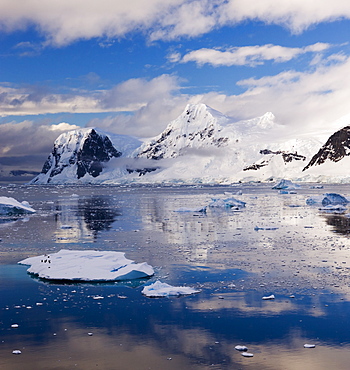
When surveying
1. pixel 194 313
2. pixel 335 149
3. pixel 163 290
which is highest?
pixel 335 149

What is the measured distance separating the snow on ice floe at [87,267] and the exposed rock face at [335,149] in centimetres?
18701

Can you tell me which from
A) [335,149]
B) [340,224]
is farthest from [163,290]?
[335,149]

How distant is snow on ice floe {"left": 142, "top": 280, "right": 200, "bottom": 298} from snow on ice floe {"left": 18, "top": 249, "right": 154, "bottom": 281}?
147cm

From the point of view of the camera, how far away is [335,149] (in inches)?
7569

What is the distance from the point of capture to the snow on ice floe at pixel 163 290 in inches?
447

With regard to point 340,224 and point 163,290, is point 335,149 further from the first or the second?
point 163,290

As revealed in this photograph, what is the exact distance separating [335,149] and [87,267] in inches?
7579

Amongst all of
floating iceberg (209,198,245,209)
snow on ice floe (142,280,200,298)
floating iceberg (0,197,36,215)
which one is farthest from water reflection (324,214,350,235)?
floating iceberg (0,197,36,215)

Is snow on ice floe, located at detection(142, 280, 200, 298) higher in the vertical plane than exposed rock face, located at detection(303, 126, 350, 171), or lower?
lower

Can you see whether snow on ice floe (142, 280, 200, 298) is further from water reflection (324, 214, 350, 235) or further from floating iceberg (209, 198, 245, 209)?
floating iceberg (209, 198, 245, 209)

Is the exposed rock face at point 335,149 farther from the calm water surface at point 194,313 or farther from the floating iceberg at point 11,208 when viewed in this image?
the calm water surface at point 194,313

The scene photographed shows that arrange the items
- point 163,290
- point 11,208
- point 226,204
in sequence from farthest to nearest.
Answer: point 226,204, point 11,208, point 163,290

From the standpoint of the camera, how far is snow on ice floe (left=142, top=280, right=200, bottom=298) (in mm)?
11344

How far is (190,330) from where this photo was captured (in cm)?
885
